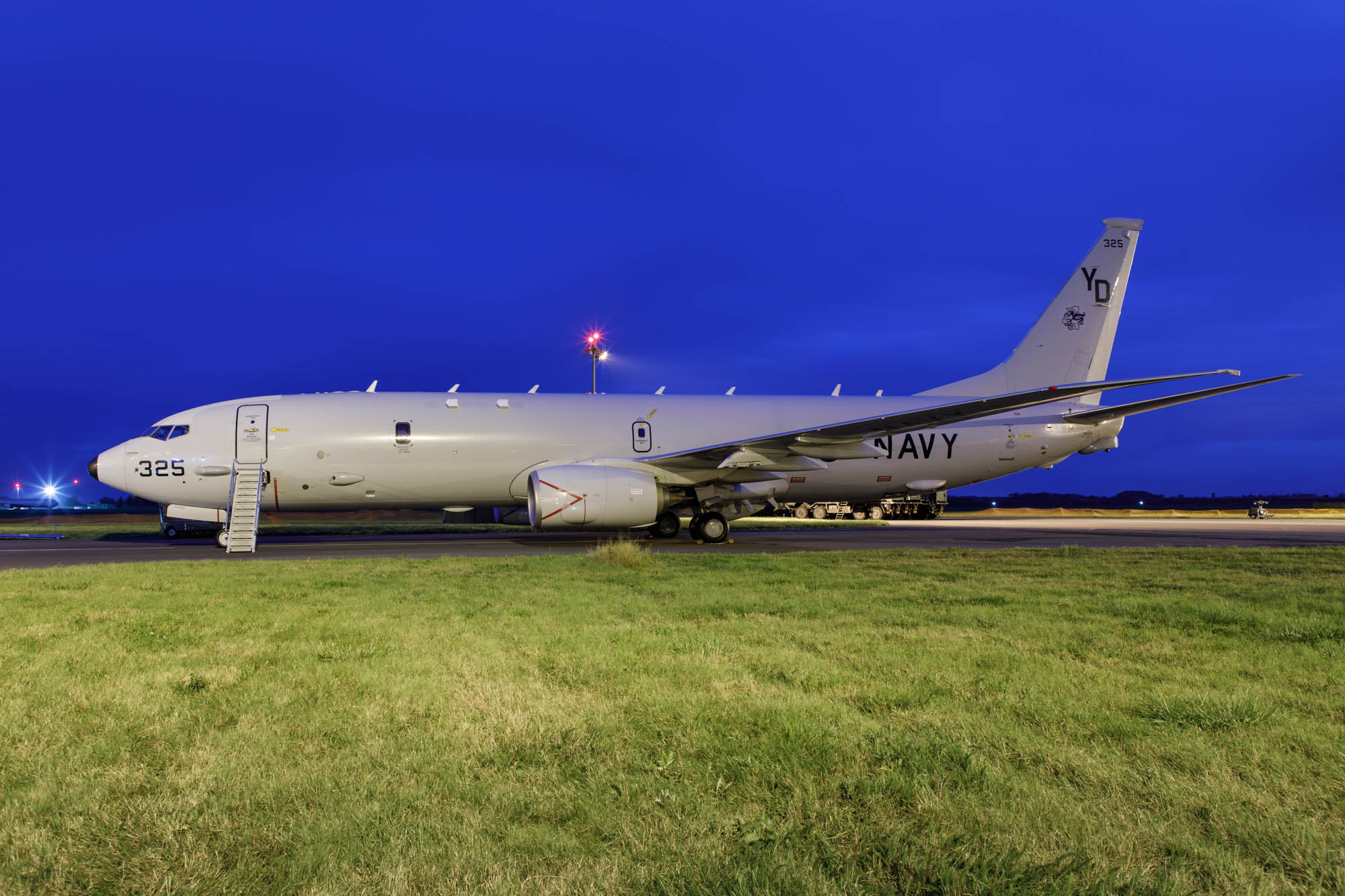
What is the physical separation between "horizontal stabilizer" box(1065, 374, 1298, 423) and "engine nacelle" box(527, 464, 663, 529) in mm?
10692

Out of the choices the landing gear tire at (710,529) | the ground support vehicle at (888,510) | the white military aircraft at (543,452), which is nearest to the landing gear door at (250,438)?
the white military aircraft at (543,452)

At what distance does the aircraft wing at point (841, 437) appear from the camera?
1484 centimetres

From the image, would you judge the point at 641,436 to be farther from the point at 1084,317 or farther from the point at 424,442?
the point at 1084,317

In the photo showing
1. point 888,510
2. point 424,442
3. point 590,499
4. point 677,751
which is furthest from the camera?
point 888,510

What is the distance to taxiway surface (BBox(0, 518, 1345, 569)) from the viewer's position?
1369cm

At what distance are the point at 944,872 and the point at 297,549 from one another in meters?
15.7

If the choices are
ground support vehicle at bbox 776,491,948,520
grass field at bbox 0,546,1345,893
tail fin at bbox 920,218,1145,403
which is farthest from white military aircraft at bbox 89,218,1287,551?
ground support vehicle at bbox 776,491,948,520

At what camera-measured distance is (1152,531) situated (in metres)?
21.4

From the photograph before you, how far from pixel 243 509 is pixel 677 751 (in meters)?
14.9

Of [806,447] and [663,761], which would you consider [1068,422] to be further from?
[663,761]

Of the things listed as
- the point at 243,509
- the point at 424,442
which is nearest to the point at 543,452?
the point at 424,442

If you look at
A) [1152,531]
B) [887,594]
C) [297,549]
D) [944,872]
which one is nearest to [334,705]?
[944,872]

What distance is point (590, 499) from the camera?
14922 mm

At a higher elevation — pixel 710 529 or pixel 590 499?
pixel 590 499
